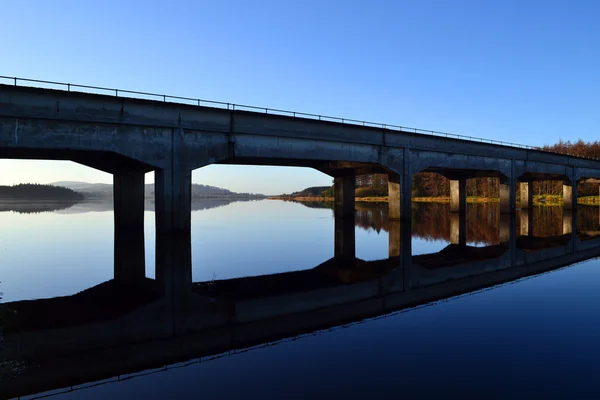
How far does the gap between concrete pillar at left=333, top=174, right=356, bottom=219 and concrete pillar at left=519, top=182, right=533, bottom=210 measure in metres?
31.4

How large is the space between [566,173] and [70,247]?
59631 mm

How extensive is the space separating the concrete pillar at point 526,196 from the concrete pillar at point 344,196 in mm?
31397

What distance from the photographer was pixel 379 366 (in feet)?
18.1

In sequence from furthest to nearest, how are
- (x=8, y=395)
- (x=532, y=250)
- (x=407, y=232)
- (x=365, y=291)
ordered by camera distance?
(x=407, y=232), (x=532, y=250), (x=365, y=291), (x=8, y=395)

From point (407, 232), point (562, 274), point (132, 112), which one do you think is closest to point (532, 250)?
point (562, 274)

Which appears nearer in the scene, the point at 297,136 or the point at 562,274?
the point at 562,274

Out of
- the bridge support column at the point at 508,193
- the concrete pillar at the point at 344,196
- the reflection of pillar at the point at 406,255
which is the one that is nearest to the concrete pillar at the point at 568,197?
the bridge support column at the point at 508,193

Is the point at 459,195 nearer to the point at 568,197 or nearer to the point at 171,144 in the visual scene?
the point at 568,197

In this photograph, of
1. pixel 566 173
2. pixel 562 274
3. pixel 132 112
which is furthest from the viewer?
pixel 566 173

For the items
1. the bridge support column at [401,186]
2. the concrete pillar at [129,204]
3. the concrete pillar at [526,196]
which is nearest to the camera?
the concrete pillar at [129,204]

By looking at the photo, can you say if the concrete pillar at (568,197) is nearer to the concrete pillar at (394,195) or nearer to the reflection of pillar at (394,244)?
the concrete pillar at (394,195)

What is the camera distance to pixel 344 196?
40188mm

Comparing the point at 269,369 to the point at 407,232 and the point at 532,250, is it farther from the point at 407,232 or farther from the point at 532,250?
the point at 407,232

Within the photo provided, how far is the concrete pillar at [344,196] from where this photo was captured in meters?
40.0
